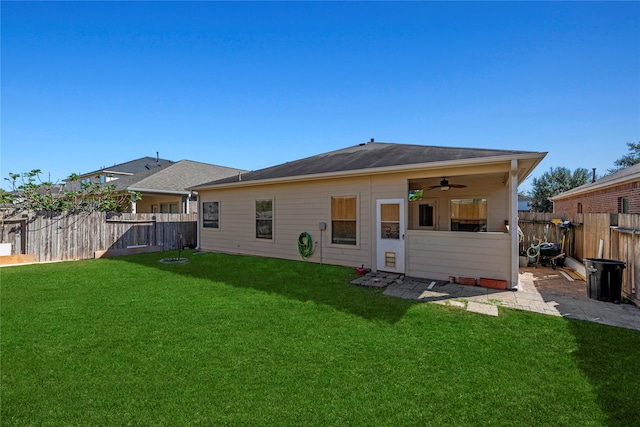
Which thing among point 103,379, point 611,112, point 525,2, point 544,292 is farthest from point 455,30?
point 103,379

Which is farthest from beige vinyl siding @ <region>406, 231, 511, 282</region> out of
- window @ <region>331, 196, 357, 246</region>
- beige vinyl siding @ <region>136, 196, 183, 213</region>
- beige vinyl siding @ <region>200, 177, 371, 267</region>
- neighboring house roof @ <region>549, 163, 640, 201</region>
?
beige vinyl siding @ <region>136, 196, 183, 213</region>

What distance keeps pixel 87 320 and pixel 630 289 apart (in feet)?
28.8

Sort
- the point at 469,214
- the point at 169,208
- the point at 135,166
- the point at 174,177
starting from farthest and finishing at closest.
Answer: the point at 135,166
the point at 169,208
the point at 174,177
the point at 469,214

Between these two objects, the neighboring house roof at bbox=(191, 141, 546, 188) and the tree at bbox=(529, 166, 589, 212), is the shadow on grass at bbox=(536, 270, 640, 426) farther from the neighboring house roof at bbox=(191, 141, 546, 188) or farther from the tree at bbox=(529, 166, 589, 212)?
the tree at bbox=(529, 166, 589, 212)

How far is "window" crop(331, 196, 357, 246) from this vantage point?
7754 millimetres

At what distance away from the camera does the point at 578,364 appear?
2.89 metres

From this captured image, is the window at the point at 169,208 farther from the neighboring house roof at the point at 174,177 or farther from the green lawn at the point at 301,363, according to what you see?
the green lawn at the point at 301,363

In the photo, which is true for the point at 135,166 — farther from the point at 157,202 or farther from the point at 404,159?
the point at 404,159

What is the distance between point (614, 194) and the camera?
1214cm

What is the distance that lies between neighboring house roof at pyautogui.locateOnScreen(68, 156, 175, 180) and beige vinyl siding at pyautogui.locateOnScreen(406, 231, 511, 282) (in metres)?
24.4

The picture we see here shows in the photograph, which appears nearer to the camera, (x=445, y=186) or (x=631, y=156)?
(x=445, y=186)

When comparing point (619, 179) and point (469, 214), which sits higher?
point (619, 179)

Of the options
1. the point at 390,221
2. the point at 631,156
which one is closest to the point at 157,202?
the point at 390,221

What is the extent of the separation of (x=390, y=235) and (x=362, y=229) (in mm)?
791
